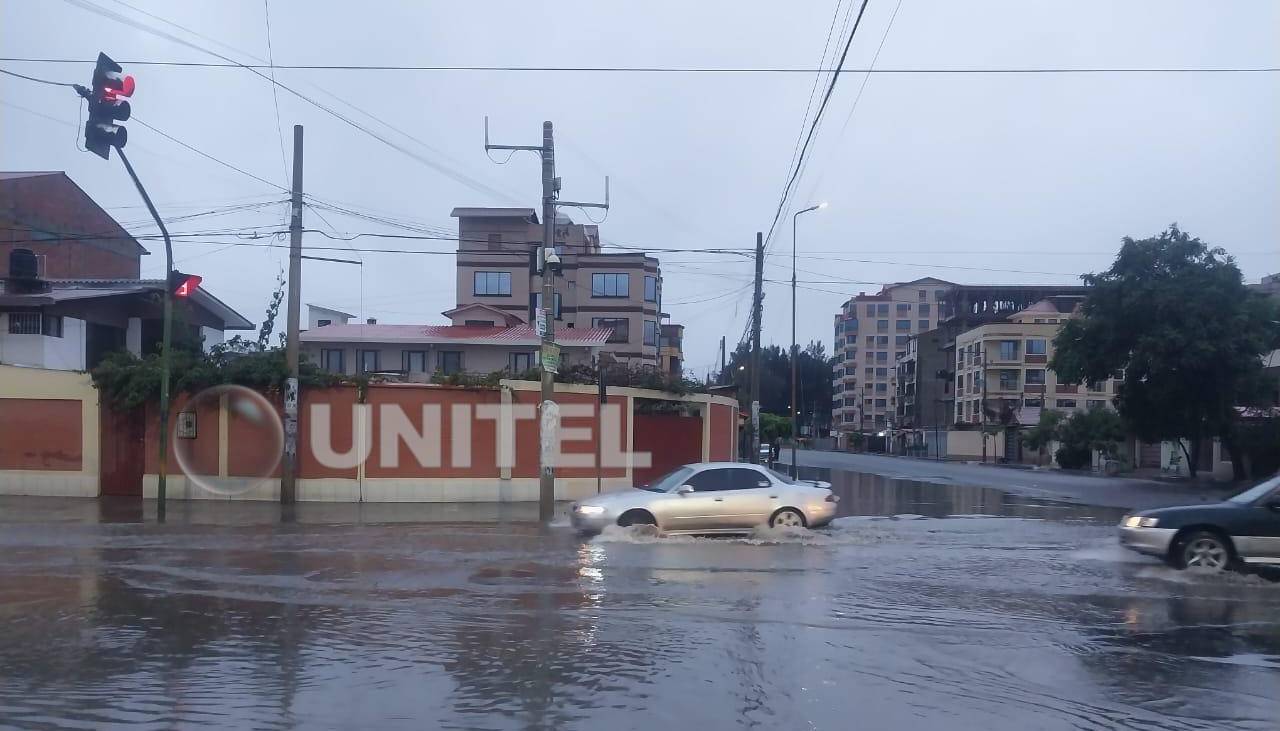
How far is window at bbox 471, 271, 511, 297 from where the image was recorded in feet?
183

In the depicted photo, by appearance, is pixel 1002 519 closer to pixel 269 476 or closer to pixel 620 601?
pixel 620 601

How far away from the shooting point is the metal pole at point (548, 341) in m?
19.4

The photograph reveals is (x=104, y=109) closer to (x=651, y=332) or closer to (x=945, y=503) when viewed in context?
(x=945, y=503)

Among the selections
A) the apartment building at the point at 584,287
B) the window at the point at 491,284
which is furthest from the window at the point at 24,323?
the window at the point at 491,284

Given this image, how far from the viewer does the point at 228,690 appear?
7043mm

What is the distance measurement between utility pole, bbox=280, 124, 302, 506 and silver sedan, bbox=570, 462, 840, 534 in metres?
8.47

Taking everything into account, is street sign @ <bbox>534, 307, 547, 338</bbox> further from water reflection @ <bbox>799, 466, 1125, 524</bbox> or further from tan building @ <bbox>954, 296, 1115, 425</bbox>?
tan building @ <bbox>954, 296, 1115, 425</bbox>

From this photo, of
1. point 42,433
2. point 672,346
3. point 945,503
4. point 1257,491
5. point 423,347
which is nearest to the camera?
point 1257,491

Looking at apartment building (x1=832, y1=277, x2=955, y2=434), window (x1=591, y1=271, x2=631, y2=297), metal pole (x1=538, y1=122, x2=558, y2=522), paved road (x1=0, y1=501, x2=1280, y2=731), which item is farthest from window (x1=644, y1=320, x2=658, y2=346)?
apartment building (x1=832, y1=277, x2=955, y2=434)

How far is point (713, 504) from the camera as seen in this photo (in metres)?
15.9

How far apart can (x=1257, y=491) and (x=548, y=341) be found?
11783 mm

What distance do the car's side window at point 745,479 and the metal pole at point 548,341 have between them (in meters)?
4.42

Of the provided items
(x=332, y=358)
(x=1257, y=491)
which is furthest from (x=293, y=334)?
(x=332, y=358)

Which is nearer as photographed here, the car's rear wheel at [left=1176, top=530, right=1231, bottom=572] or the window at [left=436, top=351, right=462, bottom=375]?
the car's rear wheel at [left=1176, top=530, right=1231, bottom=572]
